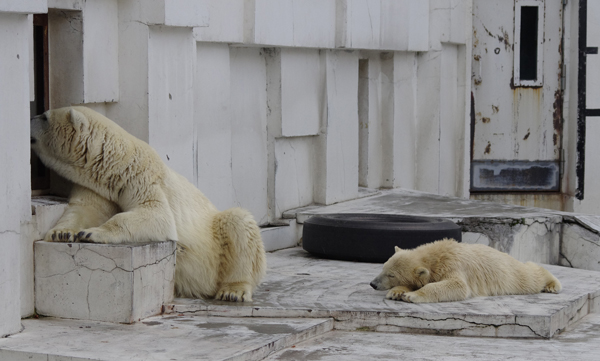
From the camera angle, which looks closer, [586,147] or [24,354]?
[24,354]

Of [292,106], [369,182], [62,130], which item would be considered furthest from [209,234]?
[369,182]

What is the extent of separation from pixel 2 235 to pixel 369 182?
18.2 ft

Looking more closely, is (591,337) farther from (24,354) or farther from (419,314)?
(24,354)

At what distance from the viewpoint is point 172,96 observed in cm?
588

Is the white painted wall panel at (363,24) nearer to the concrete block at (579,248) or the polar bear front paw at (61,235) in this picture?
the concrete block at (579,248)

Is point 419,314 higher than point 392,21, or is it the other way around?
point 392,21

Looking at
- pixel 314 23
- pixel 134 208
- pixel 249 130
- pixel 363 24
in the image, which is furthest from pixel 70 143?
pixel 363 24

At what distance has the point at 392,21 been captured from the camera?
9.08m

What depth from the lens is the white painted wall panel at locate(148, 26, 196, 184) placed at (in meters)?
5.70

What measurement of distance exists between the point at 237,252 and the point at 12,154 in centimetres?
141

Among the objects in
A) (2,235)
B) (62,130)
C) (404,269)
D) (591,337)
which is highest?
(62,130)

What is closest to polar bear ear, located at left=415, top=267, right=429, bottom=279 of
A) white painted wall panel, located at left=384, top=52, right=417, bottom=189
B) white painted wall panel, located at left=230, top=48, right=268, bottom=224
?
white painted wall panel, located at left=230, top=48, right=268, bottom=224

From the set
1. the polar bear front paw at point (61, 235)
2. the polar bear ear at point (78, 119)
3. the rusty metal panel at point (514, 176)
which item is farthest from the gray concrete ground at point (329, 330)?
the rusty metal panel at point (514, 176)

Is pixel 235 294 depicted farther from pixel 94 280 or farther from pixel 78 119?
pixel 78 119
